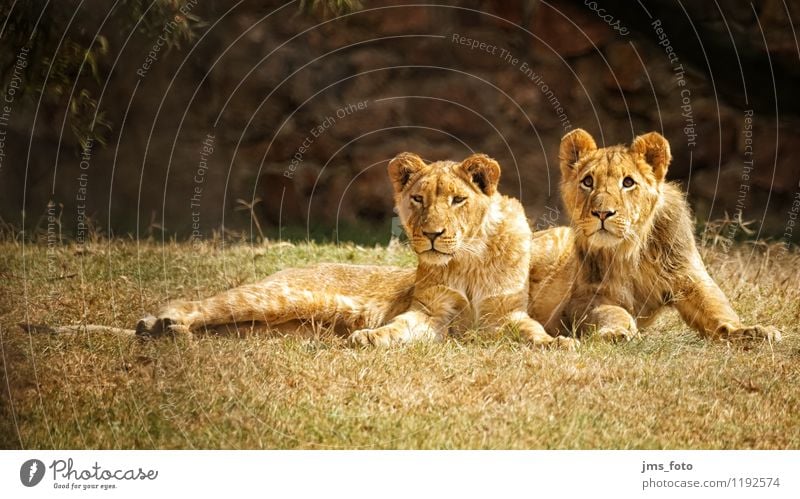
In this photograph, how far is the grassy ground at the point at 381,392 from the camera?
5273mm

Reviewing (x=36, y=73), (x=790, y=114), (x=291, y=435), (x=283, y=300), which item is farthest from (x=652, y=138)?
(x=790, y=114)

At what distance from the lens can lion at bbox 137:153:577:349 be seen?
6688mm

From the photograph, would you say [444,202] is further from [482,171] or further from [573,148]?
[573,148]

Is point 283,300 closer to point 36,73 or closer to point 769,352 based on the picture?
point 36,73

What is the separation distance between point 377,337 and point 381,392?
888 mm

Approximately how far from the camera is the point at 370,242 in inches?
405

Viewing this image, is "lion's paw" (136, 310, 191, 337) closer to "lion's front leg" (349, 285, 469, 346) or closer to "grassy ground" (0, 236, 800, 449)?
"grassy ground" (0, 236, 800, 449)

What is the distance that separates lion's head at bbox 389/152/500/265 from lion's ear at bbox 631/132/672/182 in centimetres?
87

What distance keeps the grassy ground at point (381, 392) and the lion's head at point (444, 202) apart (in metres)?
0.58

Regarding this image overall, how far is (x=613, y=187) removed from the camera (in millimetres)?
6777

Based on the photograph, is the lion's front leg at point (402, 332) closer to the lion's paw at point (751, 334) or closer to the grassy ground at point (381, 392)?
the grassy ground at point (381, 392)
